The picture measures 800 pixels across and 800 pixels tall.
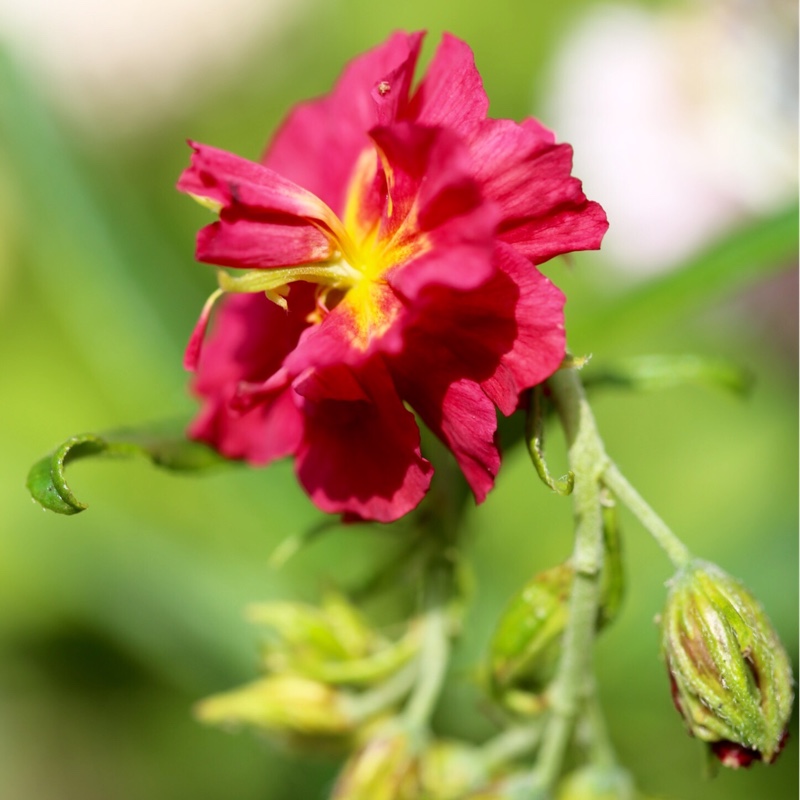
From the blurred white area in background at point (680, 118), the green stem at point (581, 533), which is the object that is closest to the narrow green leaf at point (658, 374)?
the green stem at point (581, 533)

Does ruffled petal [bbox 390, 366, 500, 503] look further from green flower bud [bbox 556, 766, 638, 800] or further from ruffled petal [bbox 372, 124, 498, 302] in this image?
green flower bud [bbox 556, 766, 638, 800]

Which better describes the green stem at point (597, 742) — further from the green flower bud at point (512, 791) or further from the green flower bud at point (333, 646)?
the green flower bud at point (333, 646)

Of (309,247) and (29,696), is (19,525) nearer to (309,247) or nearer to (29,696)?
(29,696)

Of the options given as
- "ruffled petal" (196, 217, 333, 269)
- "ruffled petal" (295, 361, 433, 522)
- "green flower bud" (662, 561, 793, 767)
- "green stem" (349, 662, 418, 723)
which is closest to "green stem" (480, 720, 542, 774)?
"green stem" (349, 662, 418, 723)

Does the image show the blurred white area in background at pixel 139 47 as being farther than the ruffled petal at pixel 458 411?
Yes

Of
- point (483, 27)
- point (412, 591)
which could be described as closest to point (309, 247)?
point (412, 591)

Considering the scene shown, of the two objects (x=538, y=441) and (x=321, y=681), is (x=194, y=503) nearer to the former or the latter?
(x=321, y=681)
